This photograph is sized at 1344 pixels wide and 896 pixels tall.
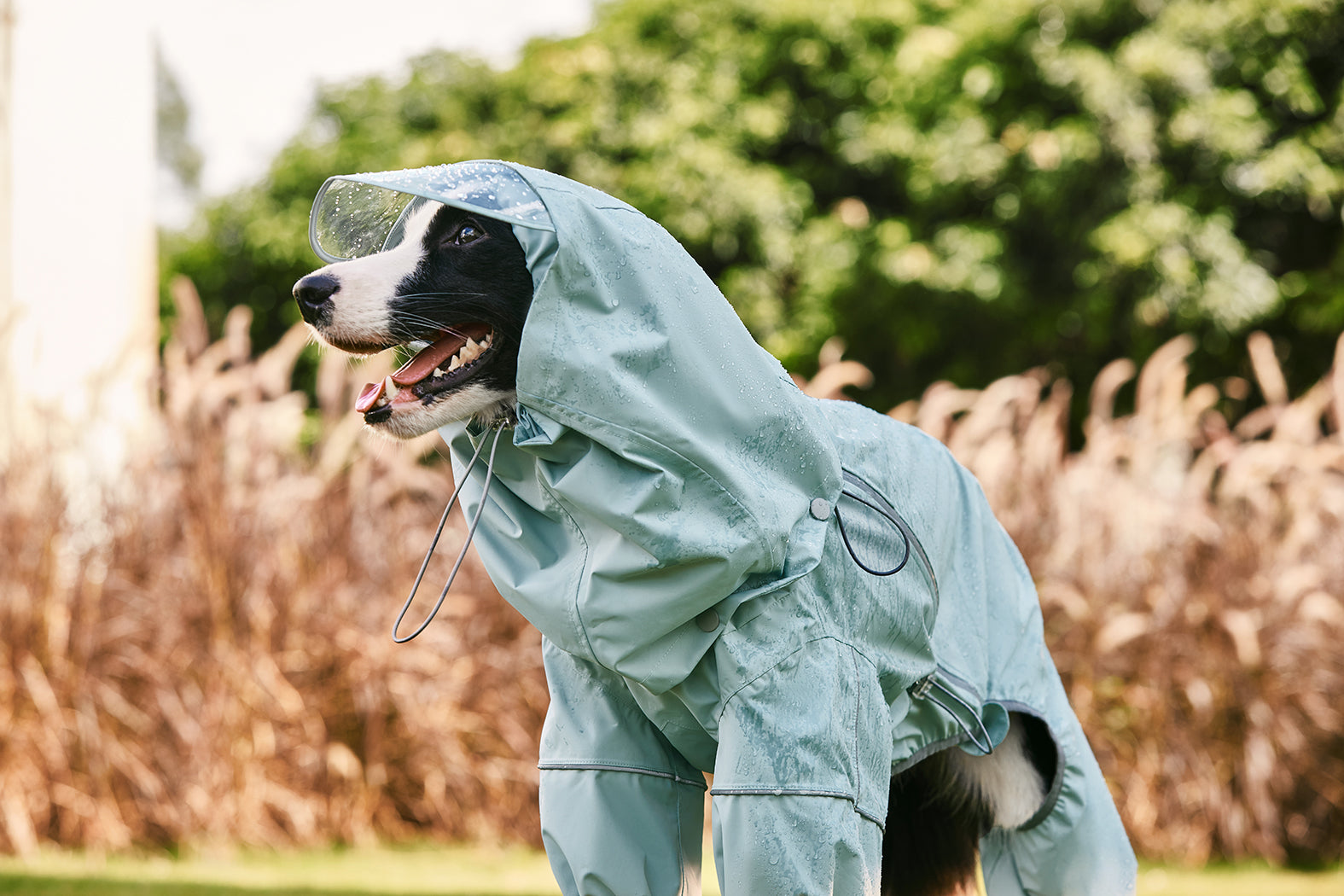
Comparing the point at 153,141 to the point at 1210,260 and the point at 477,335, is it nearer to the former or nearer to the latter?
the point at 477,335

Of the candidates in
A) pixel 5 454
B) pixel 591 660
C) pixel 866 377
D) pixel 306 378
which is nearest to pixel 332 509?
pixel 5 454

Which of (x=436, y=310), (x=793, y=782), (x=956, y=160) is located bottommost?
(x=956, y=160)

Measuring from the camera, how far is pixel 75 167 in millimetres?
6281

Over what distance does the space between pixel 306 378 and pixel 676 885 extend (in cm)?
1618

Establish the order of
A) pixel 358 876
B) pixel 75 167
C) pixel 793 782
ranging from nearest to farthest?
pixel 793 782, pixel 358 876, pixel 75 167

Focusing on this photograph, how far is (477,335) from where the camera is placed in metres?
1.68

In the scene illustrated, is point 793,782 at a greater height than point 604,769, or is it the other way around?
point 793,782

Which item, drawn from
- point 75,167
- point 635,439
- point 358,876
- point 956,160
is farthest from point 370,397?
point 956,160

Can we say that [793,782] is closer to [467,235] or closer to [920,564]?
[920,564]

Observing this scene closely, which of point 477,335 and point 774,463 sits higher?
point 477,335

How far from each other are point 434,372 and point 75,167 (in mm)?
5513

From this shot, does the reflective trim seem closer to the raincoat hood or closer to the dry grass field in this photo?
the raincoat hood

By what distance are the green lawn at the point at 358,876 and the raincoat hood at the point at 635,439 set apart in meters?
2.56

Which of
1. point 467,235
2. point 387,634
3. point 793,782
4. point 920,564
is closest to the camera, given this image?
point 793,782
